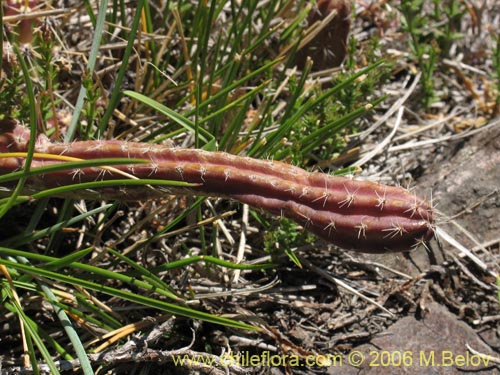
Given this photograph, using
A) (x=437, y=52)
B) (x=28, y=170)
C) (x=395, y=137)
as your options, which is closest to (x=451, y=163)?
(x=395, y=137)

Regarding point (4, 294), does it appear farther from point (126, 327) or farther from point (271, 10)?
point (271, 10)

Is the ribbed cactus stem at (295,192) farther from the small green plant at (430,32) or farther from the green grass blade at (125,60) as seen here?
the small green plant at (430,32)

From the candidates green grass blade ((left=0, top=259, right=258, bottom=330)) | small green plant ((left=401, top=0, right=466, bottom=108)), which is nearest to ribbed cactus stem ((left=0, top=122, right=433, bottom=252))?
green grass blade ((left=0, top=259, right=258, bottom=330))

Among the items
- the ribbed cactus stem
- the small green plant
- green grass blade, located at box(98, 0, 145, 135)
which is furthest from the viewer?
the small green plant

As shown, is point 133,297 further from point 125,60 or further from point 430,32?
point 430,32

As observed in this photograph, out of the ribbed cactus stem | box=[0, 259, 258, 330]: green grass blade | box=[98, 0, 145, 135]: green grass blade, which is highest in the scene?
box=[98, 0, 145, 135]: green grass blade

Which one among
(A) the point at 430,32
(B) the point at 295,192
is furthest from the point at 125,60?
(A) the point at 430,32

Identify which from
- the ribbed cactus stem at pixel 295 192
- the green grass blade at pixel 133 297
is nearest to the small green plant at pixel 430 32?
the ribbed cactus stem at pixel 295 192

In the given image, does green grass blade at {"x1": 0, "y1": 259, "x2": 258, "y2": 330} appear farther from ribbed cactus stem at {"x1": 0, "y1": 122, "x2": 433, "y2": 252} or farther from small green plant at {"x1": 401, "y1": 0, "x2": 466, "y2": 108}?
small green plant at {"x1": 401, "y1": 0, "x2": 466, "y2": 108}
